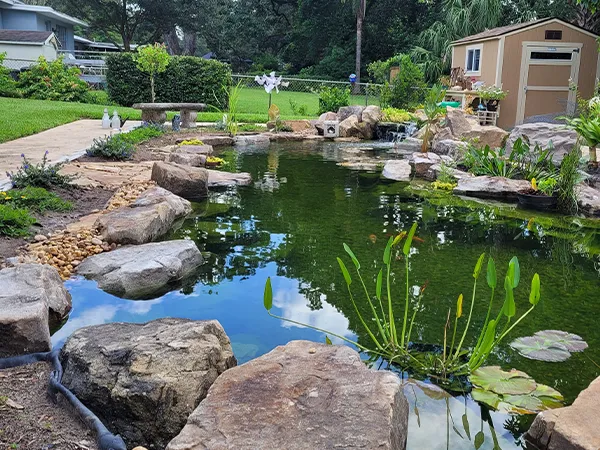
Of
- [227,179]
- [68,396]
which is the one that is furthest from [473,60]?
[68,396]

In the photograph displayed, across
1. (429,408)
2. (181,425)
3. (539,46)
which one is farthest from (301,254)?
(539,46)

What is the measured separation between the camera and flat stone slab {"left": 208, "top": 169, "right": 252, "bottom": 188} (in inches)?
330

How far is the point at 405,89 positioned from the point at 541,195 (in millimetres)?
11402

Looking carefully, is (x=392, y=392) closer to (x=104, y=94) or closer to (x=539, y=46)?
(x=539, y=46)

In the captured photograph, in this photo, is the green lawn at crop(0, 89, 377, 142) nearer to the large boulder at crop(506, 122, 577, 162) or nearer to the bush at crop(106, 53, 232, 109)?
the bush at crop(106, 53, 232, 109)

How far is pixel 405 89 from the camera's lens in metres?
18.4

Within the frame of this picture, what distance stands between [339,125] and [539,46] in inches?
235

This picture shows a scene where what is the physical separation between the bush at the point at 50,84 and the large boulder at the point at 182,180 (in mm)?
13145

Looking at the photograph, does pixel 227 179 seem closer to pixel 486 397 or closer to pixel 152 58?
pixel 486 397

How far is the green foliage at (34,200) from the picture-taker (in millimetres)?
5801

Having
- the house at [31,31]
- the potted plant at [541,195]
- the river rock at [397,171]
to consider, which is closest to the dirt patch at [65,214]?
the river rock at [397,171]

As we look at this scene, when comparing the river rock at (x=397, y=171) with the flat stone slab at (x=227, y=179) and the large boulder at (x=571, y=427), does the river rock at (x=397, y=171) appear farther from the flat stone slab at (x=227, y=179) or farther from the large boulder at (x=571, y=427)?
the large boulder at (x=571, y=427)

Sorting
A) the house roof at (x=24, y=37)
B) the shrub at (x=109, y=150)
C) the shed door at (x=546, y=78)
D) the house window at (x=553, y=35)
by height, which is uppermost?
the house roof at (x=24, y=37)

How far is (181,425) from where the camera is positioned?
8.63ft
